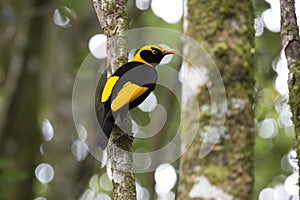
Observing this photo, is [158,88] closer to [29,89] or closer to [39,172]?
[29,89]

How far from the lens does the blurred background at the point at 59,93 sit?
259 inches

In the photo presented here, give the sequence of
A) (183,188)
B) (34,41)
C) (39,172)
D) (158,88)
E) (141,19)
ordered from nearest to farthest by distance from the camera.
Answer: (183,188) < (141,19) < (34,41) < (158,88) < (39,172)

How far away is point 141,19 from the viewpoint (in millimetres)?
6910

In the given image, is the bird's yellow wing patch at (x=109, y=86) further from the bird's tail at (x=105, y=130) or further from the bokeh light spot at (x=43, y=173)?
the bokeh light spot at (x=43, y=173)

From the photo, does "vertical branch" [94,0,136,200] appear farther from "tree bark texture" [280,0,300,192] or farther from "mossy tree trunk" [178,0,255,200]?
"tree bark texture" [280,0,300,192]

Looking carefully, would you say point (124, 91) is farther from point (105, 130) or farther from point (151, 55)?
point (151, 55)

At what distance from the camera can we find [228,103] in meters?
3.26

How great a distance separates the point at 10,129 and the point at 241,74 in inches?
164

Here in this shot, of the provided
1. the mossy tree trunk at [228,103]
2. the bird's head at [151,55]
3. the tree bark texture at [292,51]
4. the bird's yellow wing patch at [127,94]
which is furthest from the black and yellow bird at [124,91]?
the tree bark texture at [292,51]

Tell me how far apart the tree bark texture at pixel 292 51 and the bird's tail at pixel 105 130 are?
830 mm

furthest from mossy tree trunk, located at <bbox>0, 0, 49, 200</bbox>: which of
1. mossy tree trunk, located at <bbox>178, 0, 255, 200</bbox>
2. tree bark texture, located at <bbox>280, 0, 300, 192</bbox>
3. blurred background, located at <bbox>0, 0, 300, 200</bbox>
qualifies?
tree bark texture, located at <bbox>280, 0, 300, 192</bbox>

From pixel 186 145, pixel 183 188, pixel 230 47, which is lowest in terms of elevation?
pixel 183 188

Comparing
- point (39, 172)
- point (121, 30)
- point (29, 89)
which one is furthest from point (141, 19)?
point (121, 30)

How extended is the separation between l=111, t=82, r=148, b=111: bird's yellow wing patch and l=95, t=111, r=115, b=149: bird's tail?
0.18ft
